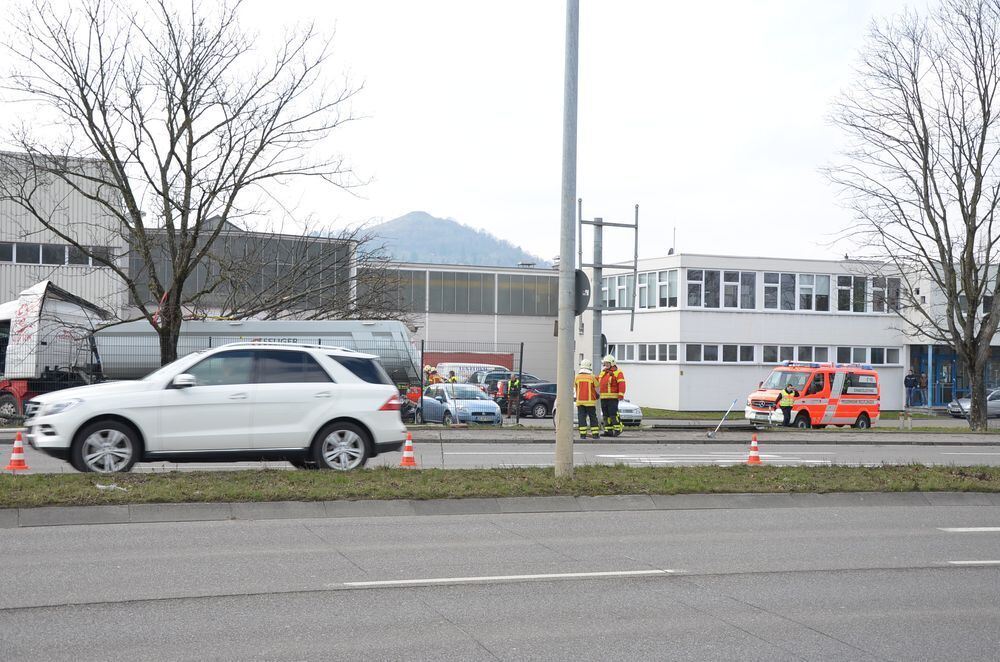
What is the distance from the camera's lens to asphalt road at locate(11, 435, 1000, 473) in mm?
16297

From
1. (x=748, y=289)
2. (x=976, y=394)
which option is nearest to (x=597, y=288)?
(x=976, y=394)

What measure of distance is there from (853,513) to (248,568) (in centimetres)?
726

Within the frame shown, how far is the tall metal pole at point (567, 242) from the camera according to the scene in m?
12.6

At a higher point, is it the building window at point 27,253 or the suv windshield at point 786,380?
the building window at point 27,253

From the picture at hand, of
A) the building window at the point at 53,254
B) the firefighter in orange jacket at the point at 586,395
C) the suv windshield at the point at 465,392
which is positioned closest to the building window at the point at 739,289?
the suv windshield at the point at 465,392

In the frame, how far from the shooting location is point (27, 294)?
91.2ft

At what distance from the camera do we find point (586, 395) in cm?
2248

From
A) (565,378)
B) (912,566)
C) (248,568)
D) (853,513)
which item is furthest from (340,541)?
(853,513)

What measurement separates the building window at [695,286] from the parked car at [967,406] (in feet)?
38.9

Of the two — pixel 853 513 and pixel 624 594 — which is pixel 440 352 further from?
pixel 624 594

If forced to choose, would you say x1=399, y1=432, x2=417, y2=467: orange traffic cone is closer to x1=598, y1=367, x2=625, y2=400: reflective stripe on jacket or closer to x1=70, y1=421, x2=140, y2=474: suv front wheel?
x1=70, y1=421, x2=140, y2=474: suv front wheel

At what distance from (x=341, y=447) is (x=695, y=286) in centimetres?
3438

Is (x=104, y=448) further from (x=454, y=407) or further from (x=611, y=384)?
(x=454, y=407)

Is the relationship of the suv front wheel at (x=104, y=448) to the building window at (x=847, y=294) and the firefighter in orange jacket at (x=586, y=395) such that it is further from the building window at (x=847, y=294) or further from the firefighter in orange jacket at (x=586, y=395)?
the building window at (x=847, y=294)
